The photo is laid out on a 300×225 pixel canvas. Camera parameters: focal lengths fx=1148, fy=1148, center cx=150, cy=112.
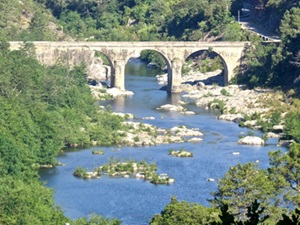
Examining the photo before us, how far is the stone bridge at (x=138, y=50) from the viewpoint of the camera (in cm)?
8762

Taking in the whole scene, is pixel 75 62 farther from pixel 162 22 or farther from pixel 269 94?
pixel 162 22

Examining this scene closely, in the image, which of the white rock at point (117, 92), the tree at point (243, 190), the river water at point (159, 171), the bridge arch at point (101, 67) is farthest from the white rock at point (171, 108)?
the tree at point (243, 190)

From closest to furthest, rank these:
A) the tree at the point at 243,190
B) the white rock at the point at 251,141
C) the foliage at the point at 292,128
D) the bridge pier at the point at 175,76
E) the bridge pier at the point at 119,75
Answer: the tree at the point at 243,190 < the foliage at the point at 292,128 < the white rock at the point at 251,141 < the bridge pier at the point at 119,75 < the bridge pier at the point at 175,76

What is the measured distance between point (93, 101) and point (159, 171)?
60.8 feet

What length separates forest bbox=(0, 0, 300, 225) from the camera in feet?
123

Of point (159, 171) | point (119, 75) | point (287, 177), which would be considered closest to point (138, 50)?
point (119, 75)

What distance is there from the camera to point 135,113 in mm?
74188

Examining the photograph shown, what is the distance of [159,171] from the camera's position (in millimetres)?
55781

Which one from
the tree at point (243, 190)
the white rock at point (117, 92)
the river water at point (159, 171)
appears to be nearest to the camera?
the tree at point (243, 190)

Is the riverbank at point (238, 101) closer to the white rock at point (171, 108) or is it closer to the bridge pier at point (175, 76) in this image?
the white rock at point (171, 108)

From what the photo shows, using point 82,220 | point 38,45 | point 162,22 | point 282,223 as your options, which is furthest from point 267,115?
point 282,223

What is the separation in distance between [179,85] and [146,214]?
41.1 metres

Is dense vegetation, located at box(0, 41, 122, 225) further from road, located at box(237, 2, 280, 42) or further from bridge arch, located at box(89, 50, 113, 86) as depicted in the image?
road, located at box(237, 2, 280, 42)

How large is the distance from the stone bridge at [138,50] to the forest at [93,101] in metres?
1.33
